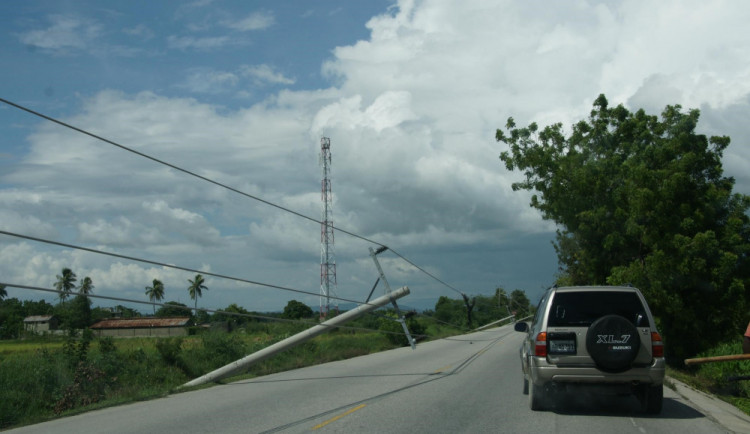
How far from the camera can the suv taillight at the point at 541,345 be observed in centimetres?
1050

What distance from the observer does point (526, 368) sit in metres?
12.1

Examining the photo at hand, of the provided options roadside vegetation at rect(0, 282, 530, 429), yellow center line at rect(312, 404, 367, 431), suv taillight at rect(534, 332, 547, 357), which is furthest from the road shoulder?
roadside vegetation at rect(0, 282, 530, 429)

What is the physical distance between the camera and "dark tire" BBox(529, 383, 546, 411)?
10727 millimetres

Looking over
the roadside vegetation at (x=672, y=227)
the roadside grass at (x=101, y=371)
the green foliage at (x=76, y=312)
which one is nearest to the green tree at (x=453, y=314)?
the roadside vegetation at (x=672, y=227)

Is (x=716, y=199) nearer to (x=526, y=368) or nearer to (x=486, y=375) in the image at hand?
(x=486, y=375)

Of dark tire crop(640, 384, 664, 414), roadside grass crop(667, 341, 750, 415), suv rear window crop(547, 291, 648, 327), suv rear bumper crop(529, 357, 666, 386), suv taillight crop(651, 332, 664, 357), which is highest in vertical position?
suv rear window crop(547, 291, 648, 327)

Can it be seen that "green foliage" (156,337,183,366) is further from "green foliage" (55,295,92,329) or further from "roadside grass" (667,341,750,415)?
"roadside grass" (667,341,750,415)

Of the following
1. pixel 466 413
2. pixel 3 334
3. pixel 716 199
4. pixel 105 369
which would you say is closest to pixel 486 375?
pixel 466 413

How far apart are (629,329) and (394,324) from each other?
28.4 meters

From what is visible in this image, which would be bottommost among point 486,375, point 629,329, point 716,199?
point 486,375

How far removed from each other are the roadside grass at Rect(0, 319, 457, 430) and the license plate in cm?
897

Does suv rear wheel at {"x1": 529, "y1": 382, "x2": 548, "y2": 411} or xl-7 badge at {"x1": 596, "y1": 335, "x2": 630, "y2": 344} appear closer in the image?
xl-7 badge at {"x1": 596, "y1": 335, "x2": 630, "y2": 344}

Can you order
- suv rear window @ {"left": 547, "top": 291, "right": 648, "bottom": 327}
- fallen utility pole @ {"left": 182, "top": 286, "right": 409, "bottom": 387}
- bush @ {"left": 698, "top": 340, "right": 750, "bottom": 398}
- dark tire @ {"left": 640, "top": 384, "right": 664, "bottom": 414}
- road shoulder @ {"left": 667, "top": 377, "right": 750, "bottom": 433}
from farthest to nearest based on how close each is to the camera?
fallen utility pole @ {"left": 182, "top": 286, "right": 409, "bottom": 387} → bush @ {"left": 698, "top": 340, "right": 750, "bottom": 398} → suv rear window @ {"left": 547, "top": 291, "right": 648, "bottom": 327} → dark tire @ {"left": 640, "top": 384, "right": 664, "bottom": 414} → road shoulder @ {"left": 667, "top": 377, "right": 750, "bottom": 433}

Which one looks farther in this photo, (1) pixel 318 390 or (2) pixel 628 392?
(1) pixel 318 390
